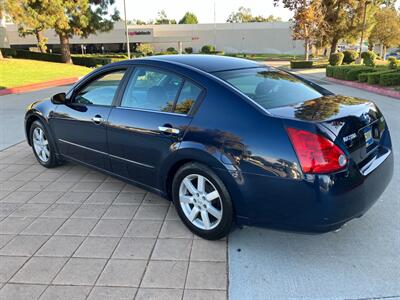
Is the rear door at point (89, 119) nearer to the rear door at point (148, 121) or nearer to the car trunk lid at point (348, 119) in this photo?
the rear door at point (148, 121)

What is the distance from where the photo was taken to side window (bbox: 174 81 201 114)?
3217mm

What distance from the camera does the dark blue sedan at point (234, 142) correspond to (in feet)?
8.61

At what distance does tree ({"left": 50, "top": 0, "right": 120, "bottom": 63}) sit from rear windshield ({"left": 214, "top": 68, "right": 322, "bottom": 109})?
2839cm

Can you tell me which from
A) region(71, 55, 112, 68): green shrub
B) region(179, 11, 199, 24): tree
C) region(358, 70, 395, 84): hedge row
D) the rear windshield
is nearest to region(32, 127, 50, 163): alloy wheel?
the rear windshield

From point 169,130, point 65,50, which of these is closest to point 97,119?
point 169,130

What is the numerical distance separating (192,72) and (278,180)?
130 cm

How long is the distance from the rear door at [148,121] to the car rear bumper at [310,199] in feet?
2.88

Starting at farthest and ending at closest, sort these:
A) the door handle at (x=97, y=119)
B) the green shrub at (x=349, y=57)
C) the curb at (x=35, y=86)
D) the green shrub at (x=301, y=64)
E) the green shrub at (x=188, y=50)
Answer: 1. the green shrub at (x=188, y=50)
2. the green shrub at (x=301, y=64)
3. the green shrub at (x=349, y=57)
4. the curb at (x=35, y=86)
5. the door handle at (x=97, y=119)

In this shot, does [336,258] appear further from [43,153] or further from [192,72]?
[43,153]

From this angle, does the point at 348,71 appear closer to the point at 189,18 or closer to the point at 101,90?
the point at 101,90

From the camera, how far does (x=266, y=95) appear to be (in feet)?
10.7

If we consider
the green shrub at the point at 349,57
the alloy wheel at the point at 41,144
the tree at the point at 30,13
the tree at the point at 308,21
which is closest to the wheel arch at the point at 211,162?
the alloy wheel at the point at 41,144

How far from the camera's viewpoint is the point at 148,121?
347 centimetres

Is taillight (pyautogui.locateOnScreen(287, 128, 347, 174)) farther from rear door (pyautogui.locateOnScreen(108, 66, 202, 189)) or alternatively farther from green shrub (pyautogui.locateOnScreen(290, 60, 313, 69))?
green shrub (pyautogui.locateOnScreen(290, 60, 313, 69))
